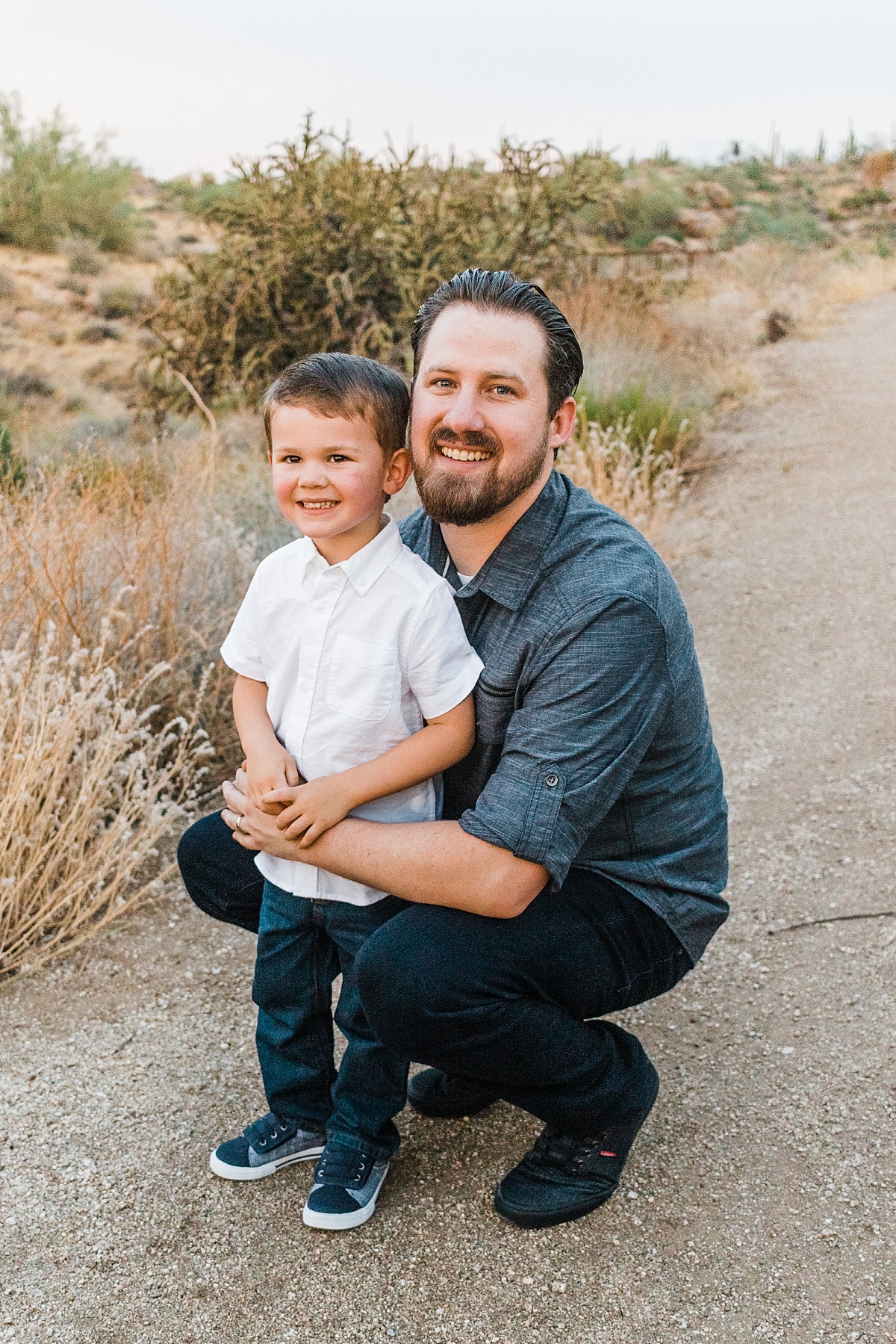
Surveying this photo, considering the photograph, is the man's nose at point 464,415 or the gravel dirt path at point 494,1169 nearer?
the gravel dirt path at point 494,1169

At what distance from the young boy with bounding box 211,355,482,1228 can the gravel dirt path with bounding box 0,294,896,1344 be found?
149 mm

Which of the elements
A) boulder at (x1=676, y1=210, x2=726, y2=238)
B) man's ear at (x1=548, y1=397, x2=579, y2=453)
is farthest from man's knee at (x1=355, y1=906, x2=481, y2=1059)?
boulder at (x1=676, y1=210, x2=726, y2=238)

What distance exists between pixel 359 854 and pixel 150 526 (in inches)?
88.9

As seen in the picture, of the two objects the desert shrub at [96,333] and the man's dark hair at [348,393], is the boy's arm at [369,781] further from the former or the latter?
the desert shrub at [96,333]

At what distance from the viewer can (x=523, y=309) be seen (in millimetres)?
2293

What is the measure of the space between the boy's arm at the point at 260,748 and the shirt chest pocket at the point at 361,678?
155 millimetres

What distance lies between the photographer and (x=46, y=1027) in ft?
9.52

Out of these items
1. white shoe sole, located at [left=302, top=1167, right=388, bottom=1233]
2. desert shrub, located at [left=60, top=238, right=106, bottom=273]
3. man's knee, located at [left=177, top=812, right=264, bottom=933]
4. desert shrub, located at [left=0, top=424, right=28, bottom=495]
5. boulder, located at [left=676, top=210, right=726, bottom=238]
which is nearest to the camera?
white shoe sole, located at [left=302, top=1167, right=388, bottom=1233]

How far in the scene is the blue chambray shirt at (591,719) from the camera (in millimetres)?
2023

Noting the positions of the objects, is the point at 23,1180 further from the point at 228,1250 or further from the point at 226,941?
the point at 226,941

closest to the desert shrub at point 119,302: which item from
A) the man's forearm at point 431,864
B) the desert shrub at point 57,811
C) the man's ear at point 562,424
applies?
the desert shrub at point 57,811

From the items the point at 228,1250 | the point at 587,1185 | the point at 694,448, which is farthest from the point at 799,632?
the point at 228,1250

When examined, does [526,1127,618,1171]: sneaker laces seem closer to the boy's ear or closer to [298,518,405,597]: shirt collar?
[298,518,405,597]: shirt collar

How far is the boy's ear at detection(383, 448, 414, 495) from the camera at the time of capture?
87.0 inches
